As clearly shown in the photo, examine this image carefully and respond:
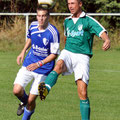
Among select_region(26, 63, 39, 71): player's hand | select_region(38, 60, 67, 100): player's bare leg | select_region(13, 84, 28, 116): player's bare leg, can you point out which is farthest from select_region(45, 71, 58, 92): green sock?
select_region(13, 84, 28, 116): player's bare leg

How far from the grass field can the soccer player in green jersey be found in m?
1.08

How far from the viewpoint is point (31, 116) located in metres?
8.80

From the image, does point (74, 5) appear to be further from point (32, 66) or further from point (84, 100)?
point (84, 100)

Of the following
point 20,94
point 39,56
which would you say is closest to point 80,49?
point 39,56

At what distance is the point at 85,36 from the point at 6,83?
5157mm

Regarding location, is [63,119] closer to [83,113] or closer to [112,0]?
[83,113]

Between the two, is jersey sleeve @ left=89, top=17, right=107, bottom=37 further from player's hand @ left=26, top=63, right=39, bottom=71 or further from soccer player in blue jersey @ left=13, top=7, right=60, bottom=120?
player's hand @ left=26, top=63, right=39, bottom=71

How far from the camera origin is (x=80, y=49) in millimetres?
7887

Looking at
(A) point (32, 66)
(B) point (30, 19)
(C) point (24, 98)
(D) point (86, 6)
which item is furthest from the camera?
(D) point (86, 6)

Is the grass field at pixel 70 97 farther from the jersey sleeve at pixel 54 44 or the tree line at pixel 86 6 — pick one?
the tree line at pixel 86 6

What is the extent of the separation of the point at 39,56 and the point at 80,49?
2.22 ft

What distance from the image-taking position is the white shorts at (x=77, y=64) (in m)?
7.77

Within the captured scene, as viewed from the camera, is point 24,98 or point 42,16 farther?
point 24,98

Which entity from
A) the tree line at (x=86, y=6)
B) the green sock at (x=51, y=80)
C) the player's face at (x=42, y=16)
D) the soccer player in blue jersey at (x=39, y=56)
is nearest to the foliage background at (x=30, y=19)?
the tree line at (x=86, y=6)
